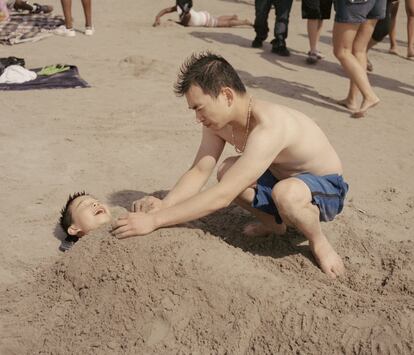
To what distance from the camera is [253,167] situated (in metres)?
2.50

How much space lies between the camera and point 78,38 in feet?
25.5

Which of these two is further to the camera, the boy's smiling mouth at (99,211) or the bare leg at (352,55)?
the bare leg at (352,55)

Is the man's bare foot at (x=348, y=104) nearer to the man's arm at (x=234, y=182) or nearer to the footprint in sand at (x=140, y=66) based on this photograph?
the footprint in sand at (x=140, y=66)

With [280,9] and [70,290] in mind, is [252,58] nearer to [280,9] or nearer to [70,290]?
[280,9]

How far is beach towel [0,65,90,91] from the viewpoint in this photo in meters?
5.56

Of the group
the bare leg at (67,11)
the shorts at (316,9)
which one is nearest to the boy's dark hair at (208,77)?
the shorts at (316,9)

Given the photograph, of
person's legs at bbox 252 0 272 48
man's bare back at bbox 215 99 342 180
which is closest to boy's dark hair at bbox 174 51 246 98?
man's bare back at bbox 215 99 342 180

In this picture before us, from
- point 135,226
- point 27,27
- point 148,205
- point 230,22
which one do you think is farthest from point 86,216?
point 230,22

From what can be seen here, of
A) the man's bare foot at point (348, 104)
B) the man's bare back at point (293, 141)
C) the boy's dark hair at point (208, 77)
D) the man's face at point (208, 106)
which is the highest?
the boy's dark hair at point (208, 77)

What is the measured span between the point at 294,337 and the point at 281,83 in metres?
4.42

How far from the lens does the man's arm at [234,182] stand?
8.22 ft

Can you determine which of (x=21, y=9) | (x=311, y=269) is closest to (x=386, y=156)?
(x=311, y=269)

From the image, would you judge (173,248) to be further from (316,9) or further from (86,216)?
(316,9)

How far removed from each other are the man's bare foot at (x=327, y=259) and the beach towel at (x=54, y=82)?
3644 millimetres
